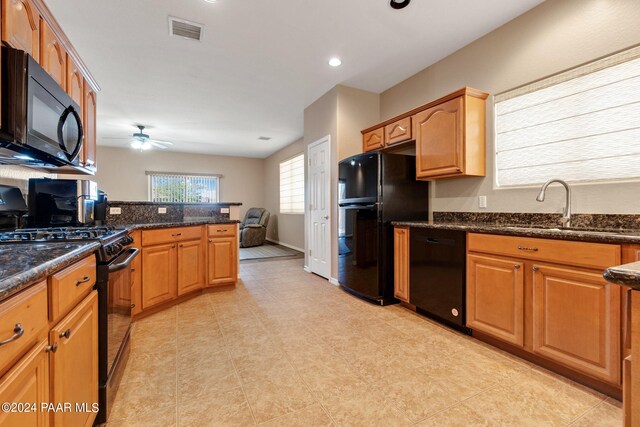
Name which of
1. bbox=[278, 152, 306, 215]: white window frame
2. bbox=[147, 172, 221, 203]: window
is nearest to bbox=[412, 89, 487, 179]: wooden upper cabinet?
bbox=[278, 152, 306, 215]: white window frame

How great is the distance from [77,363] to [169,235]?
192 cm

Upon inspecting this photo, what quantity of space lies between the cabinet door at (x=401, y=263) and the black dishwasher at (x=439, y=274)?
0.22ft

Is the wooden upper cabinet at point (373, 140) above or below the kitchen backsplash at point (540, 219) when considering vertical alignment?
above

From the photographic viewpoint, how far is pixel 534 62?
2305mm

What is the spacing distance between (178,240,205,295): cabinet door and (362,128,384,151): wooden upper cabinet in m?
2.38

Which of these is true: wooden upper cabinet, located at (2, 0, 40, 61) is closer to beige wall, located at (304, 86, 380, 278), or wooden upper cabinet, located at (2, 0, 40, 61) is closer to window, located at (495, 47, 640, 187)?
beige wall, located at (304, 86, 380, 278)

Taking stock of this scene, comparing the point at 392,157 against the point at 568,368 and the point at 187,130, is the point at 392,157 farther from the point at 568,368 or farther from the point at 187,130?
the point at 187,130

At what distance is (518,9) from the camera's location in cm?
233

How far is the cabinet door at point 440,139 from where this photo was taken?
8.29 ft

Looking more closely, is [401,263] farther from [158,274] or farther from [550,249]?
[158,274]

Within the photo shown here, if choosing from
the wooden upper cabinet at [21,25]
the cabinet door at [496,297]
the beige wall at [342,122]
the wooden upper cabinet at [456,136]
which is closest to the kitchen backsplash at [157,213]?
the beige wall at [342,122]

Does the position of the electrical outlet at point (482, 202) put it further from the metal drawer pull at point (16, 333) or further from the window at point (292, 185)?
the window at point (292, 185)

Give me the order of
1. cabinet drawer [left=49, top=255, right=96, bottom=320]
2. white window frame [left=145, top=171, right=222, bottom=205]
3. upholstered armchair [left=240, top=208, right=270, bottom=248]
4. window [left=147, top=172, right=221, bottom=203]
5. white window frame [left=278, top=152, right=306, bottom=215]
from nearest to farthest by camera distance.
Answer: cabinet drawer [left=49, top=255, right=96, bottom=320]
white window frame [left=278, top=152, right=306, bottom=215]
upholstered armchair [left=240, top=208, right=270, bottom=248]
white window frame [left=145, top=171, right=222, bottom=205]
window [left=147, top=172, right=221, bottom=203]

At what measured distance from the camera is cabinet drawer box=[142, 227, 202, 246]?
2641 mm
